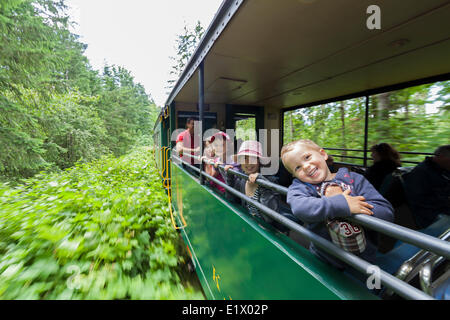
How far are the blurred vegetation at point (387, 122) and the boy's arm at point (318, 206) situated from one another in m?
5.37

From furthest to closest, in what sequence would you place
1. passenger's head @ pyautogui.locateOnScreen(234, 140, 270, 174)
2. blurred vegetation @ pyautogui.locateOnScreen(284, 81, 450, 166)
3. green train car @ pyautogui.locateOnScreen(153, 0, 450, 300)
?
blurred vegetation @ pyautogui.locateOnScreen(284, 81, 450, 166) → passenger's head @ pyautogui.locateOnScreen(234, 140, 270, 174) → green train car @ pyautogui.locateOnScreen(153, 0, 450, 300)

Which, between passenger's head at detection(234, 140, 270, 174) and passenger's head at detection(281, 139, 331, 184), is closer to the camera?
passenger's head at detection(281, 139, 331, 184)

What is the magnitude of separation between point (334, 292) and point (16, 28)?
1083cm

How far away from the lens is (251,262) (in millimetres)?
1335

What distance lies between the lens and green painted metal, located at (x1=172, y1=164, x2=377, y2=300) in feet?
2.81

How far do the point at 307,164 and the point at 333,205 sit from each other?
0.35 m

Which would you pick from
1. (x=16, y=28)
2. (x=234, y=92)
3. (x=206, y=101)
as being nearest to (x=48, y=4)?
(x=16, y=28)

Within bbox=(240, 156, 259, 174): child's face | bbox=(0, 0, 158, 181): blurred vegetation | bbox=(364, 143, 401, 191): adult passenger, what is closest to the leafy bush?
bbox=(240, 156, 259, 174): child's face

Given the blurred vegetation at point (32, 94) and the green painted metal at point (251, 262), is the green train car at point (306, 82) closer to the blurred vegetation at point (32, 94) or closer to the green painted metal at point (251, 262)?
the green painted metal at point (251, 262)

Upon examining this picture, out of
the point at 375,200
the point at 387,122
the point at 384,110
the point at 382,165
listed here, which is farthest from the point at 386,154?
the point at 387,122

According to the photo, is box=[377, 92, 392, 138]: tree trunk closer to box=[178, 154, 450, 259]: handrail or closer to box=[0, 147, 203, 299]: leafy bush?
box=[0, 147, 203, 299]: leafy bush

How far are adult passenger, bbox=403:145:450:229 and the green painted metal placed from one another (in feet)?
6.41

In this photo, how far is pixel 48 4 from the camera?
11516mm
